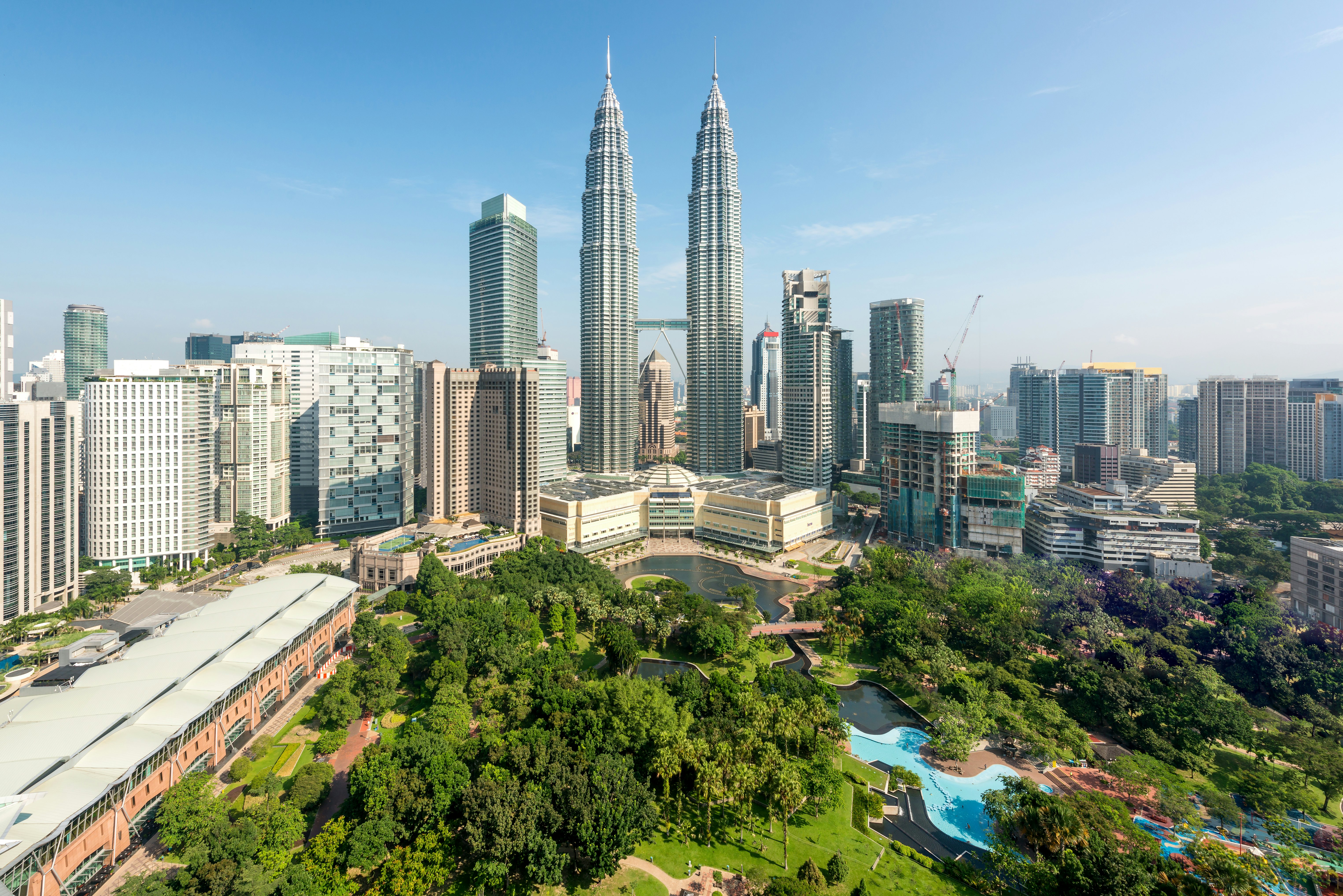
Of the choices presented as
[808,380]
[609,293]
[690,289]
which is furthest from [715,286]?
[808,380]

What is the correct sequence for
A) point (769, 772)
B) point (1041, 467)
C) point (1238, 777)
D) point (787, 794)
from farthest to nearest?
1. point (1041, 467)
2. point (1238, 777)
3. point (769, 772)
4. point (787, 794)

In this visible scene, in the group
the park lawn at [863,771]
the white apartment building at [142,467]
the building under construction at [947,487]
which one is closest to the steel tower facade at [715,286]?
the building under construction at [947,487]

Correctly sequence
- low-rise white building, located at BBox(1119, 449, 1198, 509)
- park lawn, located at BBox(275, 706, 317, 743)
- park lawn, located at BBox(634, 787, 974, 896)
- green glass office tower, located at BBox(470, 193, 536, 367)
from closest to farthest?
park lawn, located at BBox(634, 787, 974, 896) → park lawn, located at BBox(275, 706, 317, 743) → low-rise white building, located at BBox(1119, 449, 1198, 509) → green glass office tower, located at BBox(470, 193, 536, 367)

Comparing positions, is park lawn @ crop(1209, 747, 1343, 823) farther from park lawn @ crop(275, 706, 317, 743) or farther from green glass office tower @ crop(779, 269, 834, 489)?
green glass office tower @ crop(779, 269, 834, 489)

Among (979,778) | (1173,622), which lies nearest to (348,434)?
(979,778)

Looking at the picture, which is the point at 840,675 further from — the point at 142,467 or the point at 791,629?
the point at 142,467

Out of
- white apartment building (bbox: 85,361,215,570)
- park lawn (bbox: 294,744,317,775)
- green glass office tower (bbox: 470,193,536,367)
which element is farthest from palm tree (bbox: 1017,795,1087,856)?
green glass office tower (bbox: 470,193,536,367)

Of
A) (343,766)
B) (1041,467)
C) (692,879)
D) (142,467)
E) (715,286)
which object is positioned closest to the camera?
(692,879)
